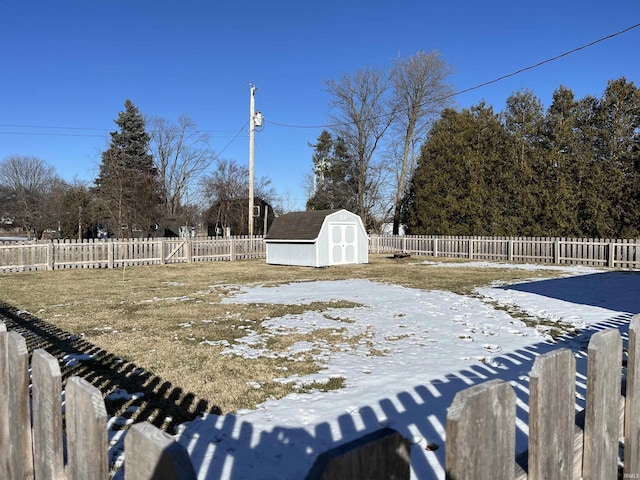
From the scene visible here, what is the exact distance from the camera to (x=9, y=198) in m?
50.2

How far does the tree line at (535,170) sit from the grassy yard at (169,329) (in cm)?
936

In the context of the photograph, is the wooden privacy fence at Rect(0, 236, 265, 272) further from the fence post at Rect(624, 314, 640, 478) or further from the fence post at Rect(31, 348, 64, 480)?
the fence post at Rect(624, 314, 640, 478)

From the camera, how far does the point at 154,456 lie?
96 centimetres

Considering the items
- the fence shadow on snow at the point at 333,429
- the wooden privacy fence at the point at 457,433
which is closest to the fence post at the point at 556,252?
the fence shadow on snow at the point at 333,429

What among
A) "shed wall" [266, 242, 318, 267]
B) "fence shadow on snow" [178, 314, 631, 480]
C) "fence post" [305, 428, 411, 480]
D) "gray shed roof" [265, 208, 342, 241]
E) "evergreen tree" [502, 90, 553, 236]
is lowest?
"fence shadow on snow" [178, 314, 631, 480]

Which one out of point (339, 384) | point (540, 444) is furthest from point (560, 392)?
point (339, 384)

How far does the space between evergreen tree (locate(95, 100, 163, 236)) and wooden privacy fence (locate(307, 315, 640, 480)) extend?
29.9 metres

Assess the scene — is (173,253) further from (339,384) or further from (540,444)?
(540,444)

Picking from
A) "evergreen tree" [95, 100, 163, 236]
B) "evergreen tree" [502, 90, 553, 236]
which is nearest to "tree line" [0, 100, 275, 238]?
"evergreen tree" [95, 100, 163, 236]

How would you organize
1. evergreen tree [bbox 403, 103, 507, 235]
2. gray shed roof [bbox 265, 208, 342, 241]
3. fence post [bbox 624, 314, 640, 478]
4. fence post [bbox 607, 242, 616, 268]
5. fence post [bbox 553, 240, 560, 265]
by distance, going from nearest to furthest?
fence post [bbox 624, 314, 640, 478] < fence post [bbox 607, 242, 616, 268] < gray shed roof [bbox 265, 208, 342, 241] < fence post [bbox 553, 240, 560, 265] < evergreen tree [bbox 403, 103, 507, 235]

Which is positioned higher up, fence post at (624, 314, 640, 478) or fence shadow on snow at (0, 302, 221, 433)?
fence post at (624, 314, 640, 478)

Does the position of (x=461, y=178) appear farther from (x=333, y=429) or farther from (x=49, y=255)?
(x=333, y=429)

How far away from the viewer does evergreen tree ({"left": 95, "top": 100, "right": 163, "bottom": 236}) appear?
1185 inches

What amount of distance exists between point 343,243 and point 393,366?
1523 centimetres
